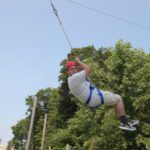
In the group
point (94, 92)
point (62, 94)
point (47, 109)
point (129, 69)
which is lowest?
point (94, 92)

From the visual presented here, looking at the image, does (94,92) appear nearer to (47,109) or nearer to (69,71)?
(69,71)

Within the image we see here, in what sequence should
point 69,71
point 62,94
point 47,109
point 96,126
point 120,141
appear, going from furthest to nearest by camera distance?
point 47,109, point 62,94, point 96,126, point 120,141, point 69,71

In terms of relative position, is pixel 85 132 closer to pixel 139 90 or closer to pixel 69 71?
pixel 139 90

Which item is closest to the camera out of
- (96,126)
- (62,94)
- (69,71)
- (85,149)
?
(69,71)

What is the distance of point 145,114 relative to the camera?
1242 inches

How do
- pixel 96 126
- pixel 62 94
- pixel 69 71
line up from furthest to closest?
pixel 62 94 → pixel 96 126 → pixel 69 71

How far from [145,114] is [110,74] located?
4.49m

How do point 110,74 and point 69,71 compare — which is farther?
point 110,74

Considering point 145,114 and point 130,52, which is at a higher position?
point 130,52

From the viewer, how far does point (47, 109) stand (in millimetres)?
69250

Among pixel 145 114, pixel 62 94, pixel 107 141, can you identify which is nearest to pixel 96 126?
pixel 107 141

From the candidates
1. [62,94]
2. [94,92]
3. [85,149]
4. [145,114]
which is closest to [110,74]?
A: [145,114]

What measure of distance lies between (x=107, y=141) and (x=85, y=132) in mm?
4069

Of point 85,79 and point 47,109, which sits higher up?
point 47,109
